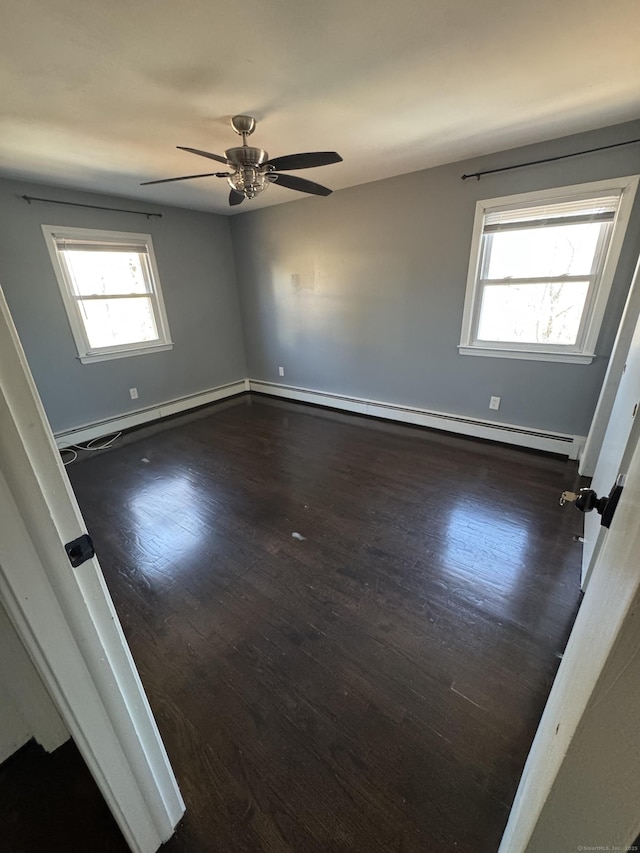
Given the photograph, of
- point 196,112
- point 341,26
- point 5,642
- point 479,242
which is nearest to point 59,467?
point 5,642

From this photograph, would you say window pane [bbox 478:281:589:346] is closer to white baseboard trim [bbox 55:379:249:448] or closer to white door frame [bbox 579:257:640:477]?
white door frame [bbox 579:257:640:477]

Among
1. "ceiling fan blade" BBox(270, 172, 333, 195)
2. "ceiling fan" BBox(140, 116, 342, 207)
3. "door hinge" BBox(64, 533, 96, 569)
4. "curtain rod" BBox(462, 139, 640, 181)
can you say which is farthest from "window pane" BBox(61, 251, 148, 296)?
"door hinge" BBox(64, 533, 96, 569)

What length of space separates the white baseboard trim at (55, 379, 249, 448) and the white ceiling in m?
2.28

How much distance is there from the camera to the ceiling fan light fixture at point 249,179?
6.55 ft

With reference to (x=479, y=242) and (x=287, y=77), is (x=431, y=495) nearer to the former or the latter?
(x=479, y=242)

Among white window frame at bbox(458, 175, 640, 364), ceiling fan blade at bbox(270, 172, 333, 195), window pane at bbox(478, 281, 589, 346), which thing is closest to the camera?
ceiling fan blade at bbox(270, 172, 333, 195)

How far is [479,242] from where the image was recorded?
2895 millimetres

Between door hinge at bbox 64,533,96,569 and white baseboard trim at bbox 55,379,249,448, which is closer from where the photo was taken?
door hinge at bbox 64,533,96,569

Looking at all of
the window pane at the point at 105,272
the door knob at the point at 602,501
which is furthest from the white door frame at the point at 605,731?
the window pane at the point at 105,272

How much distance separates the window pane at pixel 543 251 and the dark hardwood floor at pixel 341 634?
1.58m

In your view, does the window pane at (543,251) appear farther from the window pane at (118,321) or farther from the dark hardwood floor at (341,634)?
the window pane at (118,321)

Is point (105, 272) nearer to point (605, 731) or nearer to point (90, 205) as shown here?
point (90, 205)

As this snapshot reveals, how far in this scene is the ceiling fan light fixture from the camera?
1997mm

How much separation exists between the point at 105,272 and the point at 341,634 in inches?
160
